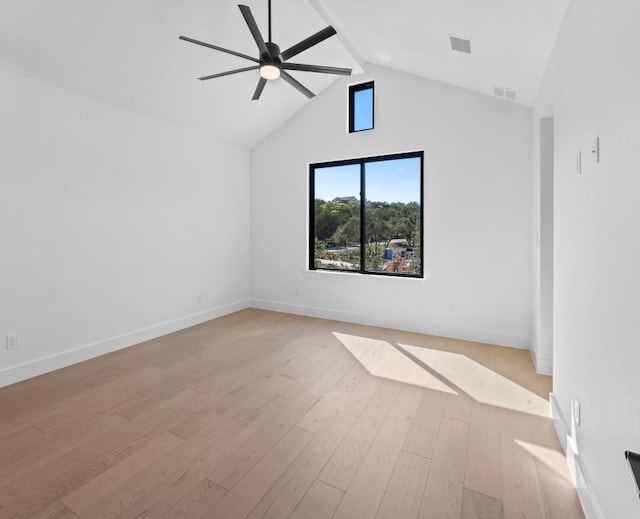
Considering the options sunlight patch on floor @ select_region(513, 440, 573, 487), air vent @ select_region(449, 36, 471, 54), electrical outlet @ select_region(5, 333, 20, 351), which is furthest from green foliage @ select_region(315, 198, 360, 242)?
electrical outlet @ select_region(5, 333, 20, 351)

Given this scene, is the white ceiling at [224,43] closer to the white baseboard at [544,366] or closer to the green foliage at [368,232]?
the green foliage at [368,232]

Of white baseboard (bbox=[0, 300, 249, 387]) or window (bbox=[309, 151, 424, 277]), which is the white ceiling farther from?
white baseboard (bbox=[0, 300, 249, 387])

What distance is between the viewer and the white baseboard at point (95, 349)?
2963 mm

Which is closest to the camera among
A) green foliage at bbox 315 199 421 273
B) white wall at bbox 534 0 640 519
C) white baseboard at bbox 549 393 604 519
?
white wall at bbox 534 0 640 519

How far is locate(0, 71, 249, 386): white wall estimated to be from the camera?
2.95m

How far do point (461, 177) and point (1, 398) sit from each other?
497 cm

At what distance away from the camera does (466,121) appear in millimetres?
3924

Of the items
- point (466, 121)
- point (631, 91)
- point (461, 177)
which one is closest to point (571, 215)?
point (631, 91)

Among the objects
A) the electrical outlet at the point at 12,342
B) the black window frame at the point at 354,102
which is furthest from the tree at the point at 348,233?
the electrical outlet at the point at 12,342

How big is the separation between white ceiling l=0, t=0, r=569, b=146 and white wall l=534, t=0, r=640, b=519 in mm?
661

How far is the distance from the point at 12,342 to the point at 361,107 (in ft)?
15.6

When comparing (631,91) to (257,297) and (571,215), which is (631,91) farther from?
(257,297)

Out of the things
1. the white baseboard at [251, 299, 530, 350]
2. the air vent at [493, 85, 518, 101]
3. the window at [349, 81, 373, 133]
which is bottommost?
the white baseboard at [251, 299, 530, 350]

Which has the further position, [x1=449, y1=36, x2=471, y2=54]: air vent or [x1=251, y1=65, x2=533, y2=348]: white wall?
[x1=251, y1=65, x2=533, y2=348]: white wall
